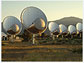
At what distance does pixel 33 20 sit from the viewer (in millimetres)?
13359

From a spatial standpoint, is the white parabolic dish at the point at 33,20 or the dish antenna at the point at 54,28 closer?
the white parabolic dish at the point at 33,20

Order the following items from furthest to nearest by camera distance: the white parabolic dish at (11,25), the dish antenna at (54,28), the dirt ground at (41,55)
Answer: the dish antenna at (54,28)
the white parabolic dish at (11,25)
the dirt ground at (41,55)

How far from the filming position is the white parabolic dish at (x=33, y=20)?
13368 millimetres

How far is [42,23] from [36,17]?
2.66ft

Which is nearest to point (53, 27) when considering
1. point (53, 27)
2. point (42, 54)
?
point (53, 27)

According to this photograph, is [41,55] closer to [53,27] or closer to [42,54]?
[42,54]

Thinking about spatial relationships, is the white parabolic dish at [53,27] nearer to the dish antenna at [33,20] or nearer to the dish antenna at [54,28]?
the dish antenna at [54,28]

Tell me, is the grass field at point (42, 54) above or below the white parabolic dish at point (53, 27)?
below

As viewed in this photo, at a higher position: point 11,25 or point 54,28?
point 11,25

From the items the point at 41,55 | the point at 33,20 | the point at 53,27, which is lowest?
the point at 41,55

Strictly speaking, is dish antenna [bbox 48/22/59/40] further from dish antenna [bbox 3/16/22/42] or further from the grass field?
the grass field

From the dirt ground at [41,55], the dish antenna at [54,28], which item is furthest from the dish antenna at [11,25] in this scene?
the dish antenna at [54,28]

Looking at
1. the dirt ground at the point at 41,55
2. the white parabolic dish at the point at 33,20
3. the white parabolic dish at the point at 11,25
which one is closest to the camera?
the dirt ground at the point at 41,55

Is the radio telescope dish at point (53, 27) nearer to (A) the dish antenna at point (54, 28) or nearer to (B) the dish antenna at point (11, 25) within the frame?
(A) the dish antenna at point (54, 28)
